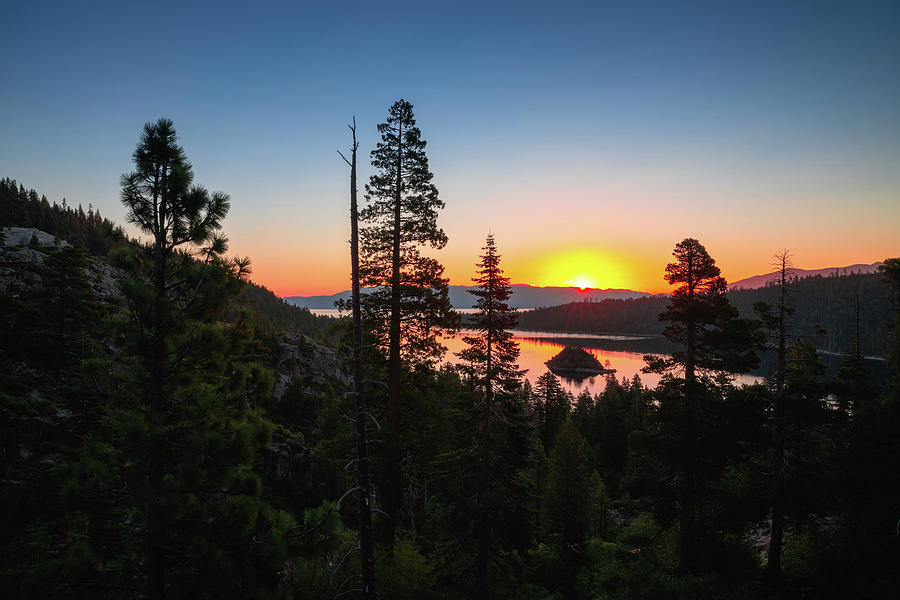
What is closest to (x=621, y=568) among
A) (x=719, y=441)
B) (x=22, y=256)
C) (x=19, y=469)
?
(x=719, y=441)

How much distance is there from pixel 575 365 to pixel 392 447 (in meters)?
127

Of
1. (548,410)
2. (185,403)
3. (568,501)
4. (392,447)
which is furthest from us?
(548,410)

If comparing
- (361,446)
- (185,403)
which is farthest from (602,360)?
(185,403)

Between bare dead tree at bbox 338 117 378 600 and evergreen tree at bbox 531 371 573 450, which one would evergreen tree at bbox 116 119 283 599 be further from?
evergreen tree at bbox 531 371 573 450

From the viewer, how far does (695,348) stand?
1376 centimetres

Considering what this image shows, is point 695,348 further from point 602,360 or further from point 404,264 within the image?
point 602,360

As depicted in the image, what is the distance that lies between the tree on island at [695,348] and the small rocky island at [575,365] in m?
112

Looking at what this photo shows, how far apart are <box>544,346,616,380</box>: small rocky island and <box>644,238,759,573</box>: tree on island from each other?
112126mm

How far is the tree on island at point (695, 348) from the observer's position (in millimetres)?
13109

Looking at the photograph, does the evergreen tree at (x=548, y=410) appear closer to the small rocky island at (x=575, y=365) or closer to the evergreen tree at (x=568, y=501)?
the evergreen tree at (x=568, y=501)

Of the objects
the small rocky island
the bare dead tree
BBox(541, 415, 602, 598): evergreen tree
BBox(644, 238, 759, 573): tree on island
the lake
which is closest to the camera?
the bare dead tree

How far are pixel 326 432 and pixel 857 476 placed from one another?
29.0 metres

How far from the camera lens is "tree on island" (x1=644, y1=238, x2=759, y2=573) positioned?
43.0ft

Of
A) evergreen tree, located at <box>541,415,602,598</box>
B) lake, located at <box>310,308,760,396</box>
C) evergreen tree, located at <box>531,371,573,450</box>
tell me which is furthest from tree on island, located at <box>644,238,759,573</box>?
lake, located at <box>310,308,760,396</box>
